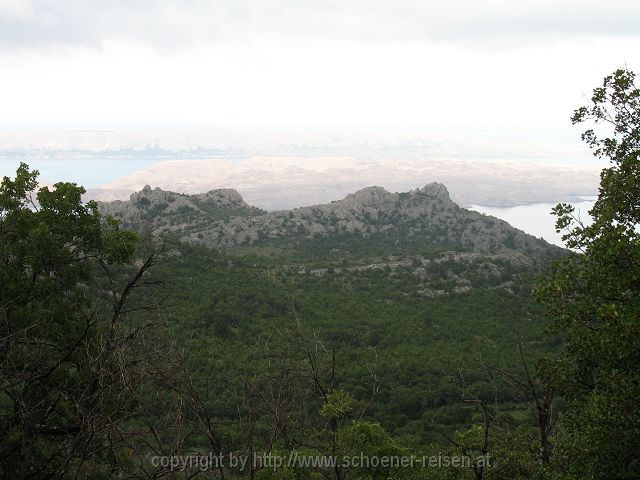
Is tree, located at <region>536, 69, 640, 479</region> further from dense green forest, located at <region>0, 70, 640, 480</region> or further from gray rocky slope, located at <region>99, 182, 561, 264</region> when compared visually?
gray rocky slope, located at <region>99, 182, 561, 264</region>

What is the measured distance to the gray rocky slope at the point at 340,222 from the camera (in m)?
102

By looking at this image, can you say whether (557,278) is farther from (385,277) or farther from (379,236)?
(379,236)

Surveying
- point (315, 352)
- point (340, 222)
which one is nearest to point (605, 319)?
point (315, 352)

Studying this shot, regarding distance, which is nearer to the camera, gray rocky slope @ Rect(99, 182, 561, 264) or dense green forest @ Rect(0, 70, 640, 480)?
dense green forest @ Rect(0, 70, 640, 480)

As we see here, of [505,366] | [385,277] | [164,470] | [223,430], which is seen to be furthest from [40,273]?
[385,277]

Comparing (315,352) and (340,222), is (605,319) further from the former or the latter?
(340,222)

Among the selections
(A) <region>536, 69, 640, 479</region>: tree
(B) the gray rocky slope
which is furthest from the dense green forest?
(B) the gray rocky slope

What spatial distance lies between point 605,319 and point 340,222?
331 feet

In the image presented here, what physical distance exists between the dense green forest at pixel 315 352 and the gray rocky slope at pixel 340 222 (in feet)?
8.02

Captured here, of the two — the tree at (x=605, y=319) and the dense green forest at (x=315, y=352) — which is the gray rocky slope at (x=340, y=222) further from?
the tree at (x=605, y=319)

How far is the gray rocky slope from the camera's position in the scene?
333 feet

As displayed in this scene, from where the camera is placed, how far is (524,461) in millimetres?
11562

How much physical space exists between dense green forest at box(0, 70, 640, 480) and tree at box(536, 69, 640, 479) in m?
0.06

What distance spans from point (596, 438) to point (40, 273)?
18186mm
